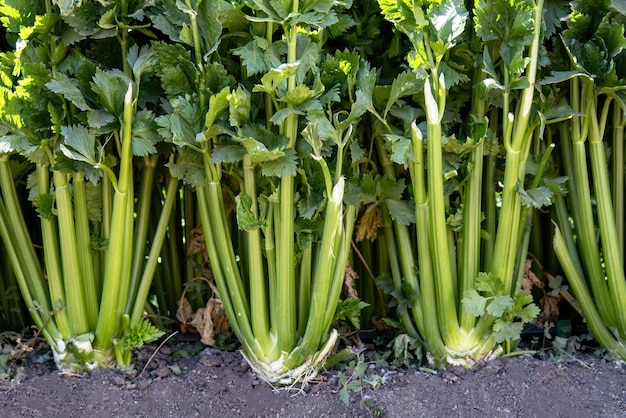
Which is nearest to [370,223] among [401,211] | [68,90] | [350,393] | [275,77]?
[401,211]

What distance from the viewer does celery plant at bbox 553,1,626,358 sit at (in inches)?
90.9

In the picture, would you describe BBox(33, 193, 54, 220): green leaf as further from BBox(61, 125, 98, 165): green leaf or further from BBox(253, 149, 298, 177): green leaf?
BBox(253, 149, 298, 177): green leaf

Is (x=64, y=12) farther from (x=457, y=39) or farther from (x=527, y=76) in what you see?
(x=527, y=76)

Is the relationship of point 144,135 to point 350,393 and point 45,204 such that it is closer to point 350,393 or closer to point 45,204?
point 45,204

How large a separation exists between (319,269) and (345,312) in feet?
0.86

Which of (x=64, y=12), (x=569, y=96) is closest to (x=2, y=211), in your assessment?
(x=64, y=12)

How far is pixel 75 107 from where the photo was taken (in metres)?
2.36

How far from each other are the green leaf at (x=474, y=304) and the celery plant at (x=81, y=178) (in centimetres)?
116

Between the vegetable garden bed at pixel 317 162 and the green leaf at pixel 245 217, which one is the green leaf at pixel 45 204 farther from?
the green leaf at pixel 245 217

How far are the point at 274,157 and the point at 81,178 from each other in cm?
77

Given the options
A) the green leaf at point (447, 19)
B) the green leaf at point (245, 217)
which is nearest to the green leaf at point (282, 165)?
the green leaf at point (245, 217)

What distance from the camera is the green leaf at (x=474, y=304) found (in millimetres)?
2312

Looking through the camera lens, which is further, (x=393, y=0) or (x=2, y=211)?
(x=2, y=211)

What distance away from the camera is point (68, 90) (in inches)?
86.7
